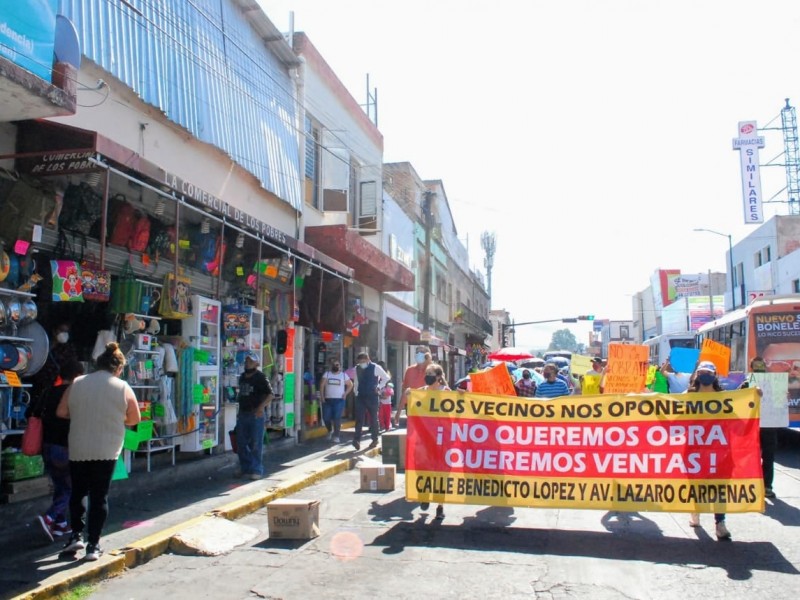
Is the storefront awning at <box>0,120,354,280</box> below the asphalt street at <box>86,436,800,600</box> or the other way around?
the other way around

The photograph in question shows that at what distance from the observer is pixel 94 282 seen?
7629 millimetres

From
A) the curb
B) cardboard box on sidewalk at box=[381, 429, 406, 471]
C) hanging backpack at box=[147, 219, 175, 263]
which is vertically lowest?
the curb

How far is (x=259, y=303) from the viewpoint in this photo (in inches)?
479

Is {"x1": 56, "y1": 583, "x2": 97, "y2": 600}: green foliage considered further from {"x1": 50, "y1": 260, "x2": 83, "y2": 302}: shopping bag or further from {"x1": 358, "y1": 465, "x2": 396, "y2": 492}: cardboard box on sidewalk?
{"x1": 358, "y1": 465, "x2": 396, "y2": 492}: cardboard box on sidewalk

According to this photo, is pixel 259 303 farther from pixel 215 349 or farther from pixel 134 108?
pixel 134 108

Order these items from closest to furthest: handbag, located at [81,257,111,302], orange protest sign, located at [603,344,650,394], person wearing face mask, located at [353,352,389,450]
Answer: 1. handbag, located at [81,257,111,302]
2. person wearing face mask, located at [353,352,389,450]
3. orange protest sign, located at [603,344,650,394]

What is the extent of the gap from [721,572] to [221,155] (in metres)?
8.92

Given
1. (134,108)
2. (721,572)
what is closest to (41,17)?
(134,108)

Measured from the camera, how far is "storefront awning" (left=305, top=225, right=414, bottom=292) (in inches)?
563

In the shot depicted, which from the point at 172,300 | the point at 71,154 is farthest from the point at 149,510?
the point at 71,154

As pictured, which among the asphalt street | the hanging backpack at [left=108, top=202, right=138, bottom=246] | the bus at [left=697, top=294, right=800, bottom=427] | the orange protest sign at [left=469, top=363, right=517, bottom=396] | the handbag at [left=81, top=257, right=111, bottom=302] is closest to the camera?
the asphalt street

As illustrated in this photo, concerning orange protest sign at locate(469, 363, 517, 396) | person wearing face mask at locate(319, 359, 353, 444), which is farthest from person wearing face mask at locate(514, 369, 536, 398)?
person wearing face mask at locate(319, 359, 353, 444)

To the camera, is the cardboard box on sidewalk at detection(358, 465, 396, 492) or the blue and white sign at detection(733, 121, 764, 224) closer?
the cardboard box on sidewalk at detection(358, 465, 396, 492)

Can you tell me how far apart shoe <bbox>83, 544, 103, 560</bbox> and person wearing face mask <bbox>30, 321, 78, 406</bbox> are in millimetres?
1996
